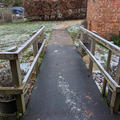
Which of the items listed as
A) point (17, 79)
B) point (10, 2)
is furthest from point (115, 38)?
point (10, 2)

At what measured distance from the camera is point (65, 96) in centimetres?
257

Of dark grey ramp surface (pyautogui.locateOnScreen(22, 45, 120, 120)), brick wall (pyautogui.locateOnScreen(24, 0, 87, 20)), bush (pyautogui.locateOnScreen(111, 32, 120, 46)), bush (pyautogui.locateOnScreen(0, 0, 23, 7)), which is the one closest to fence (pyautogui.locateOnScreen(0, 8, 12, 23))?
brick wall (pyautogui.locateOnScreen(24, 0, 87, 20))

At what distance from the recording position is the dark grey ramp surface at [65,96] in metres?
2.15

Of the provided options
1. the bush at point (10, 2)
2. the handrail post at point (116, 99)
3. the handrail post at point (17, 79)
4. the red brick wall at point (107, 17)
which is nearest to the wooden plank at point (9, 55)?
the handrail post at point (17, 79)

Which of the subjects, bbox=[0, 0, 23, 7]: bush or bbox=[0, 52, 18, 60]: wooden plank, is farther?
bbox=[0, 0, 23, 7]: bush

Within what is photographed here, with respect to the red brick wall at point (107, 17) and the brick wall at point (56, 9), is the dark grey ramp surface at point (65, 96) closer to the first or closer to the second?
the red brick wall at point (107, 17)

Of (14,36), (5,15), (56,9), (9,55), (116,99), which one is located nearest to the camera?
(9,55)

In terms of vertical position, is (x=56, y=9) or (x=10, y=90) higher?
(x=56, y=9)

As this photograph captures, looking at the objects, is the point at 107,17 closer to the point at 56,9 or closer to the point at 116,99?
the point at 116,99

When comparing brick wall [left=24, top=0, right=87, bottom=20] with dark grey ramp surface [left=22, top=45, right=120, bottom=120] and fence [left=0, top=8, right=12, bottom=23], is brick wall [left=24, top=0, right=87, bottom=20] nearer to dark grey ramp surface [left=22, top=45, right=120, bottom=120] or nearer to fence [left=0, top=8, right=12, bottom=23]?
fence [left=0, top=8, right=12, bottom=23]

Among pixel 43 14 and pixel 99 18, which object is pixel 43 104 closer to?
pixel 99 18

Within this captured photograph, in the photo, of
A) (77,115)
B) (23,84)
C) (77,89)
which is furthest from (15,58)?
(77,89)

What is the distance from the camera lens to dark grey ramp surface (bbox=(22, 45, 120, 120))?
2148 mm

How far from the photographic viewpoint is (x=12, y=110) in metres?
2.12
